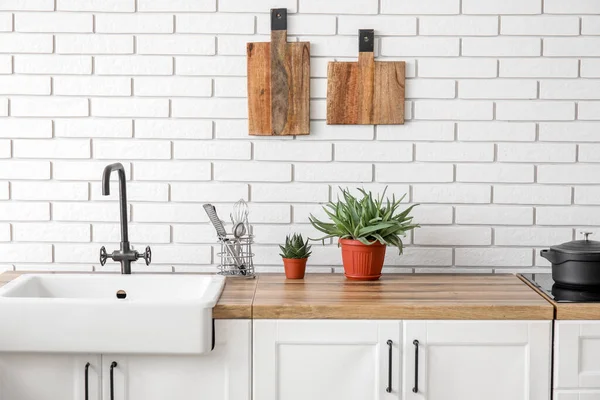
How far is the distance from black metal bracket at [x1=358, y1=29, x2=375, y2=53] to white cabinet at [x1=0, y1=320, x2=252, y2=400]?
122 centimetres

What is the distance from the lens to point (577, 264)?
8.94 feet

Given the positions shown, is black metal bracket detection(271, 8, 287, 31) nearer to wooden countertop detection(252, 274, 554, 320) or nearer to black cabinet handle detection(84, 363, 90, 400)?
wooden countertop detection(252, 274, 554, 320)

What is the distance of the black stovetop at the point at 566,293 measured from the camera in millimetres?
2609

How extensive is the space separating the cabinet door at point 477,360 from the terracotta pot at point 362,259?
16.1 inches

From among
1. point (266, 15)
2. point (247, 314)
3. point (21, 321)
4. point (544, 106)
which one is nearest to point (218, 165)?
point (266, 15)

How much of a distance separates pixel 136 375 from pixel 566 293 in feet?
4.79

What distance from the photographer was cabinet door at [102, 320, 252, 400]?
8.36 feet

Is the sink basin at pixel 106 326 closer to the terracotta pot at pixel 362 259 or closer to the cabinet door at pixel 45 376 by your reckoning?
the cabinet door at pixel 45 376

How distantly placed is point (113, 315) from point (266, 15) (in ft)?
4.40

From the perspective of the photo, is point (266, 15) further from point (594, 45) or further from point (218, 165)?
point (594, 45)

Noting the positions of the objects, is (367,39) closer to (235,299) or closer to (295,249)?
(295,249)

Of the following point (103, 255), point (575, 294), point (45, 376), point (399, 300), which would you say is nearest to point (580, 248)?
point (575, 294)

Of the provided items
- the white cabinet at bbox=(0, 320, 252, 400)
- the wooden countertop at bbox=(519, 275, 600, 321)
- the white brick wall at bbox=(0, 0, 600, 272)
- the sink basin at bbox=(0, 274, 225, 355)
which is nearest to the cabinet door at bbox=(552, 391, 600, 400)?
the wooden countertop at bbox=(519, 275, 600, 321)

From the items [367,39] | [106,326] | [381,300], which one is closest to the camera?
[106,326]
